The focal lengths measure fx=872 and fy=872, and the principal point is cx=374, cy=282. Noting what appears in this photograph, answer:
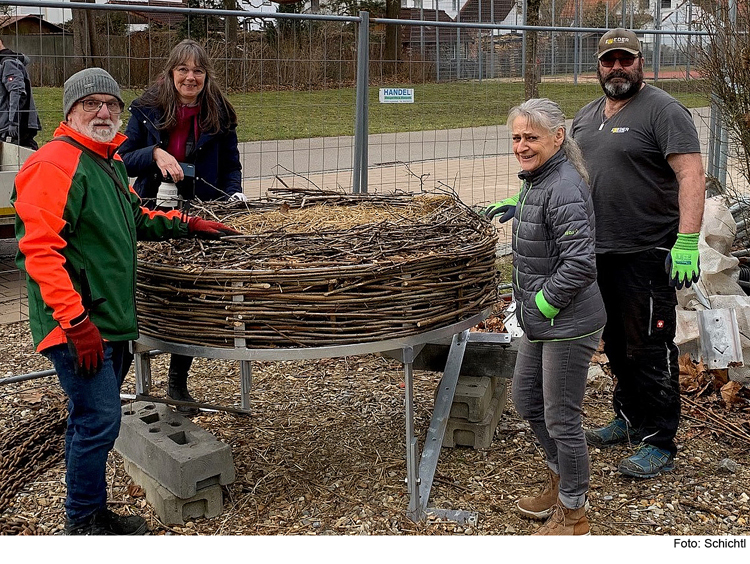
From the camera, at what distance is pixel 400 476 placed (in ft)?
13.0

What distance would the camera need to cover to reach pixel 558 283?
3094 millimetres

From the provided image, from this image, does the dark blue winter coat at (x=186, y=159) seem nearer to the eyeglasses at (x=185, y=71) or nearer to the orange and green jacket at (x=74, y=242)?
the eyeglasses at (x=185, y=71)

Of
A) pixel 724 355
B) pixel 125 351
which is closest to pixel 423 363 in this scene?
pixel 125 351

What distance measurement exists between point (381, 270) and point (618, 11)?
1021 inches

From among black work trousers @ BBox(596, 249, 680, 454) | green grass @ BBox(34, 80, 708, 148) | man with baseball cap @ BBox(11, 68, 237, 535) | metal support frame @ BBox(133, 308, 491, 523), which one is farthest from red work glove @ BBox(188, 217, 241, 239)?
green grass @ BBox(34, 80, 708, 148)

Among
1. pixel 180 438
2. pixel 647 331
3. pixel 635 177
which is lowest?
pixel 180 438

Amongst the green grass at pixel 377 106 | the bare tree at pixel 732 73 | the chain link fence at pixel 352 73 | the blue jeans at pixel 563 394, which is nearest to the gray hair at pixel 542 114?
the blue jeans at pixel 563 394

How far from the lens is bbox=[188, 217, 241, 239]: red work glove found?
3.46 metres

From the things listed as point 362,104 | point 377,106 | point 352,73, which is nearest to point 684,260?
point 362,104

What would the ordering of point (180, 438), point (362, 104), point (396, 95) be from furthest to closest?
point (396, 95) → point (362, 104) → point (180, 438)

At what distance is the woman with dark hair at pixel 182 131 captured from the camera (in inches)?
Result: 166

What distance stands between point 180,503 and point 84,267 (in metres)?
1.08

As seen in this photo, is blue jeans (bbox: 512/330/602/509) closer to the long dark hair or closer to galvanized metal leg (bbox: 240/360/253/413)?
galvanized metal leg (bbox: 240/360/253/413)

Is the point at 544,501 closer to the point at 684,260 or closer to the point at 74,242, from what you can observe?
the point at 684,260
